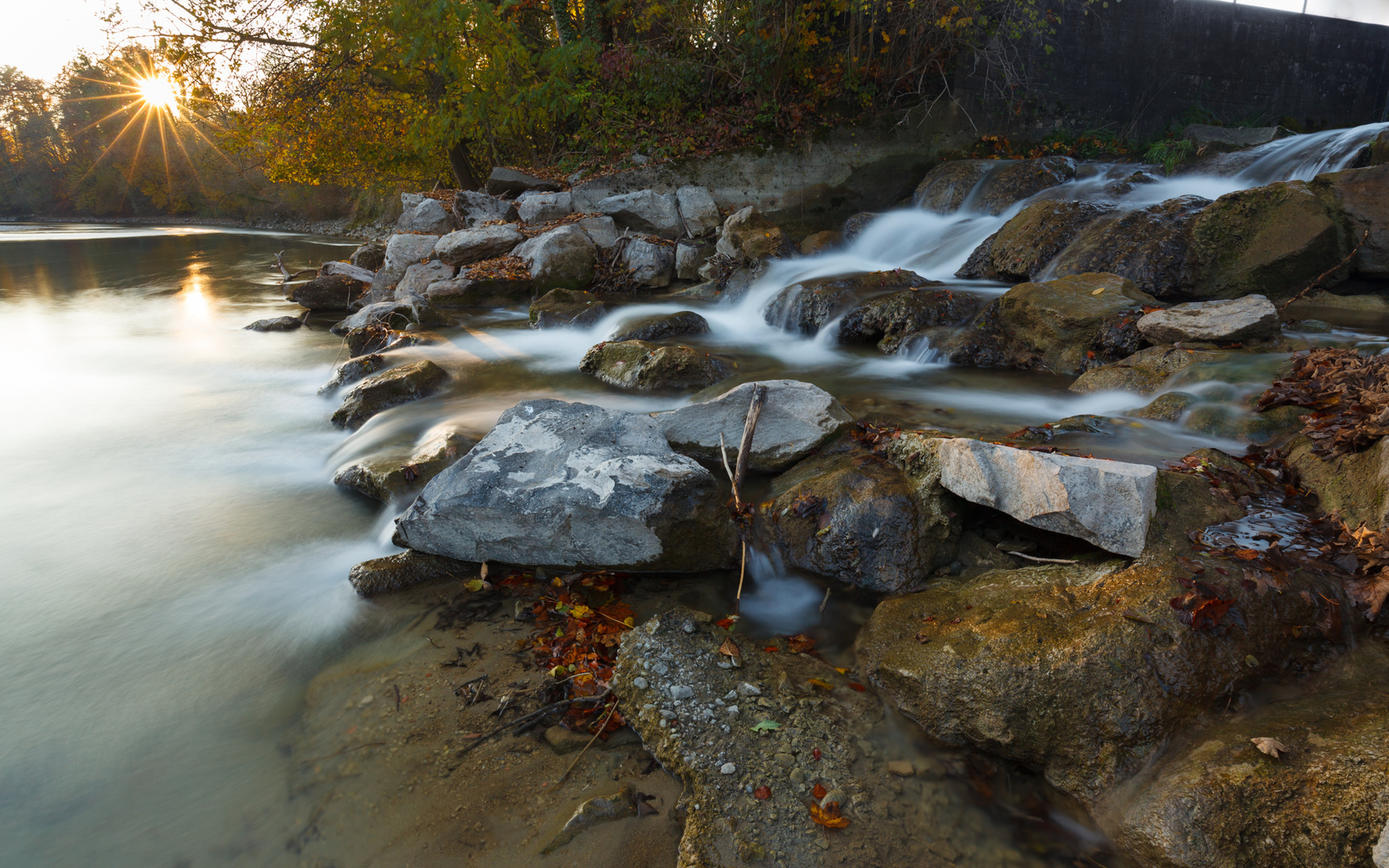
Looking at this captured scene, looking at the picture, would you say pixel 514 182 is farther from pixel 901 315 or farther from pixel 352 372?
pixel 901 315

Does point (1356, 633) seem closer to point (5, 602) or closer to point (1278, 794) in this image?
point (1278, 794)

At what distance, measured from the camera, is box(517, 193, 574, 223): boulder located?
1186cm

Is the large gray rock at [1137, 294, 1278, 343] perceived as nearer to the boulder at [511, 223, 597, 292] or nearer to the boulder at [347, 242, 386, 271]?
the boulder at [511, 223, 597, 292]

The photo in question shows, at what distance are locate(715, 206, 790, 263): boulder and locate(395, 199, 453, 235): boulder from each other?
547 centimetres

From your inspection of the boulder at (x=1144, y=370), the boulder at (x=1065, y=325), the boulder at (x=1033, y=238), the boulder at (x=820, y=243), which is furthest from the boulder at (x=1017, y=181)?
the boulder at (x=1144, y=370)

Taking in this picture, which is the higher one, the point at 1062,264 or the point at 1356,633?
the point at 1062,264

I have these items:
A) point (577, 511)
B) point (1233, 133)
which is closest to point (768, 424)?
point (577, 511)

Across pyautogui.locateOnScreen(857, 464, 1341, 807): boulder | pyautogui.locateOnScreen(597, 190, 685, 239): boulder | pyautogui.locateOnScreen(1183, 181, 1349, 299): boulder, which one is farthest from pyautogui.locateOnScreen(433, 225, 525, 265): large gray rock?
pyautogui.locateOnScreen(857, 464, 1341, 807): boulder

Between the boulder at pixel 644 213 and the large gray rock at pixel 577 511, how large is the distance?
27.5ft

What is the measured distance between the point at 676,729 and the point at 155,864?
5.92 ft

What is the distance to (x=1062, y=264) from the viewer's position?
303 inches

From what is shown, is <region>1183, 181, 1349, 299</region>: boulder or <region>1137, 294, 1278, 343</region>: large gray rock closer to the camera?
<region>1137, 294, 1278, 343</region>: large gray rock

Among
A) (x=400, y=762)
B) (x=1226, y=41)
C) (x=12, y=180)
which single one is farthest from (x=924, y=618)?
(x=12, y=180)

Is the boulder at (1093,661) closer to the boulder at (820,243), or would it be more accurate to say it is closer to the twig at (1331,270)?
the twig at (1331,270)
